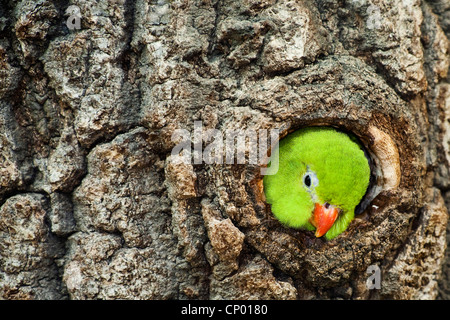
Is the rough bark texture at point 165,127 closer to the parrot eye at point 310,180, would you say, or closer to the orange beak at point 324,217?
the orange beak at point 324,217

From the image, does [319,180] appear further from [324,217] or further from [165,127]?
[165,127]

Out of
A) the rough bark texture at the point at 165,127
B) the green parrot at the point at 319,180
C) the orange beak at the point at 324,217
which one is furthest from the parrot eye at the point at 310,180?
the rough bark texture at the point at 165,127

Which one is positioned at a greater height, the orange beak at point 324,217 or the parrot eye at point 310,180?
the parrot eye at point 310,180

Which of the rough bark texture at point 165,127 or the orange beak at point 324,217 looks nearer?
the rough bark texture at point 165,127

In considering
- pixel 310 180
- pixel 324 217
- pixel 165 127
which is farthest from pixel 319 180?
pixel 165 127

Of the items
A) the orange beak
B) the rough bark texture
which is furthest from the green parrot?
the rough bark texture

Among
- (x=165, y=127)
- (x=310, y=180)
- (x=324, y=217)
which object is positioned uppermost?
(x=165, y=127)
